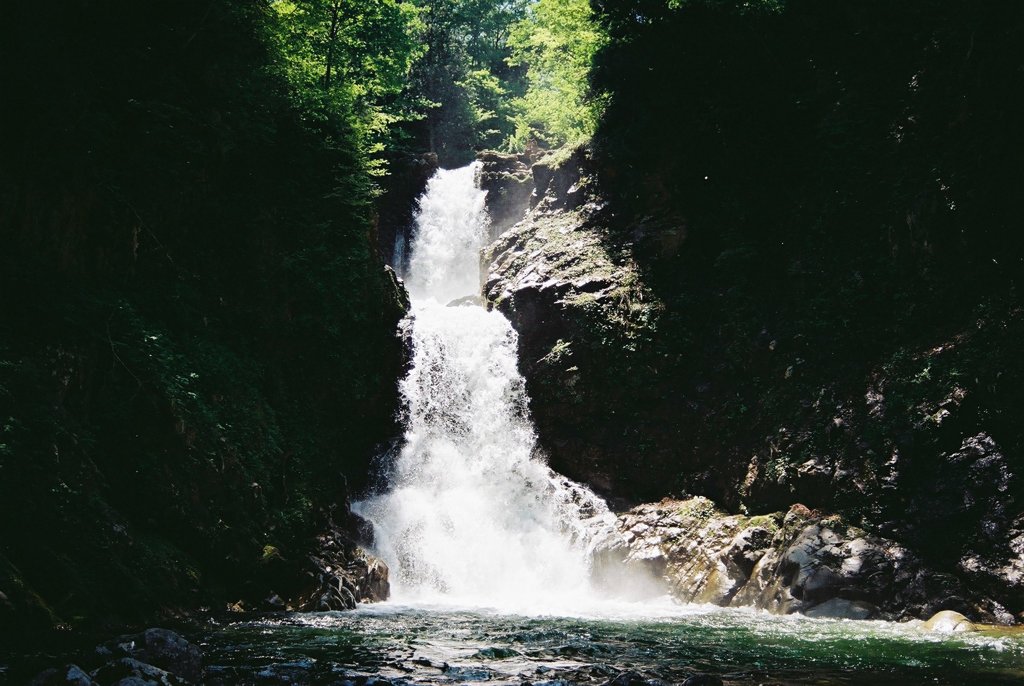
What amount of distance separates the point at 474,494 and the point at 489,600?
3.65 metres

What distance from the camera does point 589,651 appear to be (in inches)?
321

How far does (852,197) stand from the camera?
642 inches

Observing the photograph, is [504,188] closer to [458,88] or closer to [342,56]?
[342,56]

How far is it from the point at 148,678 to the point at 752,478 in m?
12.3

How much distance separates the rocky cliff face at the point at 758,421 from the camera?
11.6 metres

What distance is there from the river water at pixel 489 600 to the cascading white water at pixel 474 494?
0.04 meters

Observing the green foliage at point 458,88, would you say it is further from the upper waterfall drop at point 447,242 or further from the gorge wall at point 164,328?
the gorge wall at point 164,328

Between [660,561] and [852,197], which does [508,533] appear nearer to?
[660,561]

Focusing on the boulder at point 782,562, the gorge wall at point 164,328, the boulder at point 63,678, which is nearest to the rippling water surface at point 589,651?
the boulder at point 782,562

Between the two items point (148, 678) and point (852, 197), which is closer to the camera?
point (148, 678)

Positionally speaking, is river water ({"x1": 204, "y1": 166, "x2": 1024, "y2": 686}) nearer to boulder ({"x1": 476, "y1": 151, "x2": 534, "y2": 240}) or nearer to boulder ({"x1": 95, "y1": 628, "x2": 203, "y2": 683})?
boulder ({"x1": 95, "y1": 628, "x2": 203, "y2": 683})

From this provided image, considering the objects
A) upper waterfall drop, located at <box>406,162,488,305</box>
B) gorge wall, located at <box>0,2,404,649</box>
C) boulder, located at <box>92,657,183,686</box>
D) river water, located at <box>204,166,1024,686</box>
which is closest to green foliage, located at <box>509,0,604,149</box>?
upper waterfall drop, located at <box>406,162,488,305</box>

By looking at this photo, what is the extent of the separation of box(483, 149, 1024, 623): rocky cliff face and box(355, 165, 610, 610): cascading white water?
83 centimetres


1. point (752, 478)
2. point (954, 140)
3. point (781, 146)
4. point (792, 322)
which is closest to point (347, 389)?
point (752, 478)
